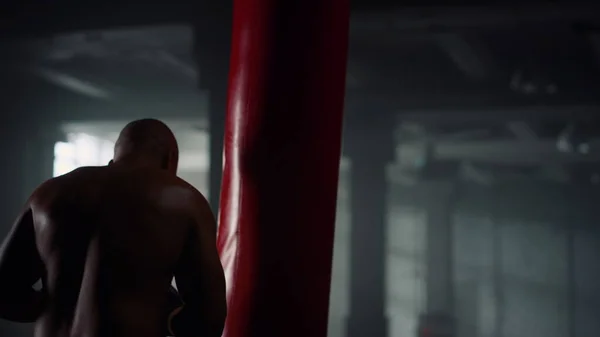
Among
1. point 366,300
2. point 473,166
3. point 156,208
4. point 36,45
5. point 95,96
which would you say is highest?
point 36,45

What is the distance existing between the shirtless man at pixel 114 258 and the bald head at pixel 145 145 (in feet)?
0.10

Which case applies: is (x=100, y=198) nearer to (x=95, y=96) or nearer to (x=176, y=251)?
(x=176, y=251)

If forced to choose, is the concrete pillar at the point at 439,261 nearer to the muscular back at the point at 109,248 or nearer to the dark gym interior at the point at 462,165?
the dark gym interior at the point at 462,165

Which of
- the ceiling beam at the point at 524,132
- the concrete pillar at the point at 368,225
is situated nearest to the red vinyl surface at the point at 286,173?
the concrete pillar at the point at 368,225

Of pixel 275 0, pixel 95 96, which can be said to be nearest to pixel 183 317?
pixel 275 0

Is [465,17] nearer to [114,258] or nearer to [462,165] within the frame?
[462,165]

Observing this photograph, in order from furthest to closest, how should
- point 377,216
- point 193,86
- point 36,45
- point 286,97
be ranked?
point 36,45, point 193,86, point 377,216, point 286,97

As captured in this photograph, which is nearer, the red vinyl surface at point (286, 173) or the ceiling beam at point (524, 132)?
the red vinyl surface at point (286, 173)

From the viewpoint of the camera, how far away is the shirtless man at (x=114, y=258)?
5.51 ft

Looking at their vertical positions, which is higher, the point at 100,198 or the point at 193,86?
the point at 193,86

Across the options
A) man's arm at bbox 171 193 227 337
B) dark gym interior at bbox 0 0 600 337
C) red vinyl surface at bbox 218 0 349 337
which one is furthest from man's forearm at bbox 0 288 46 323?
dark gym interior at bbox 0 0 600 337

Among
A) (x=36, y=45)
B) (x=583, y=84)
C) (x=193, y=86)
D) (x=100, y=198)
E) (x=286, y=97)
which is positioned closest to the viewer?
(x=100, y=198)

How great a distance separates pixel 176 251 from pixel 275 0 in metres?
0.87

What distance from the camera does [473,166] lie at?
3076 mm
